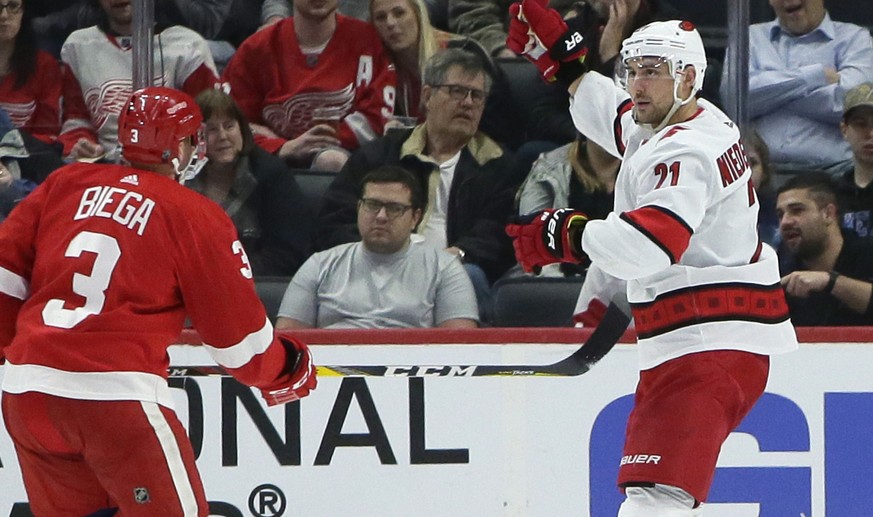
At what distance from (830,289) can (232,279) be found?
1.91 metres

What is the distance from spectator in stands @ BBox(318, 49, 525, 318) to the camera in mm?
4293

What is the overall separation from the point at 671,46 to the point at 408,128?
4.76ft

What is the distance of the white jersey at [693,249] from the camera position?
2994mm

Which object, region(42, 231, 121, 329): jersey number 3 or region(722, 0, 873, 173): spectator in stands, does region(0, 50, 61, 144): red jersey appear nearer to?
region(42, 231, 121, 329): jersey number 3

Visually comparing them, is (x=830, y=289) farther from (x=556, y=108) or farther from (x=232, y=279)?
(x=232, y=279)

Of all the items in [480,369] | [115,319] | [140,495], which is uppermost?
[115,319]

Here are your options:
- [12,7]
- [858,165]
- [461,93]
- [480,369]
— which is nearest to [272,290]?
[480,369]

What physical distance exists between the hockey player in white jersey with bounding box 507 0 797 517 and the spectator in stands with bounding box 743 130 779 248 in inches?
37.0

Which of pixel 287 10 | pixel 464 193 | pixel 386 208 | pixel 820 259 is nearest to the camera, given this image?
pixel 820 259

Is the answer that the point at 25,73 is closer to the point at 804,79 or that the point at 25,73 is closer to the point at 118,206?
the point at 118,206

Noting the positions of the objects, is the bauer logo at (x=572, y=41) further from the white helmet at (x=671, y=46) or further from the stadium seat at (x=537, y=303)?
the stadium seat at (x=537, y=303)

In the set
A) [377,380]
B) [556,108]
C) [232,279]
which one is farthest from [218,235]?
[556,108]

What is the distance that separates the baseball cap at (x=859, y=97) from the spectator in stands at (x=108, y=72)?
1911 millimetres

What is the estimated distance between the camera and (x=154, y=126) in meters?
2.95
